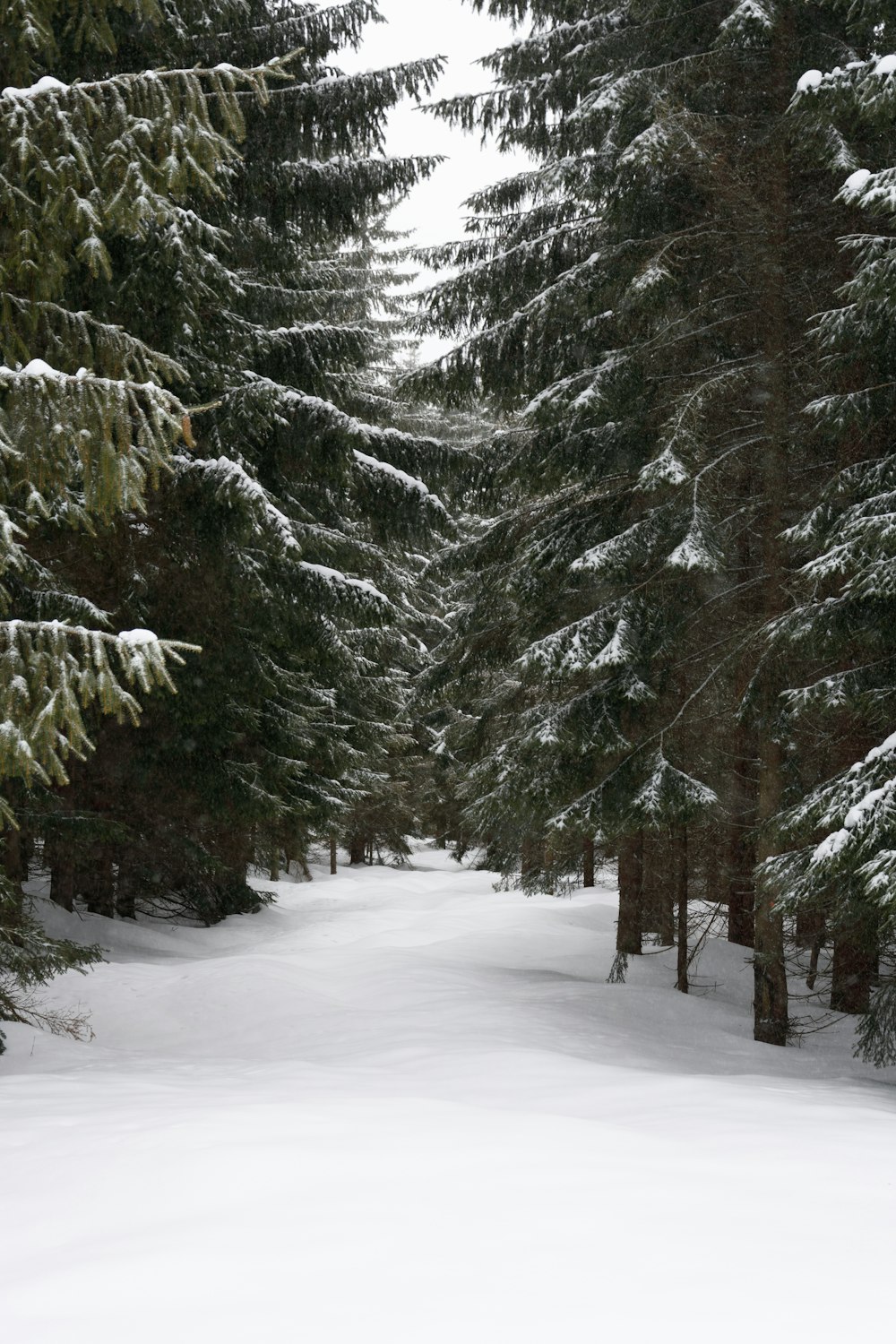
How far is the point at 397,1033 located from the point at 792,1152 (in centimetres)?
422

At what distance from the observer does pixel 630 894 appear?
12.0m

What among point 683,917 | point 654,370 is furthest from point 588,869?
point 654,370

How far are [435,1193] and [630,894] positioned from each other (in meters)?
8.87

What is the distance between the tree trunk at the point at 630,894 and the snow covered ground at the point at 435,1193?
4074 mm

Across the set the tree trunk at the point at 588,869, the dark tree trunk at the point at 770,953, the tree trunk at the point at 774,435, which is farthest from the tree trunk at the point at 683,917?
the tree trunk at the point at 588,869

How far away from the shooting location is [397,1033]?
301 inches

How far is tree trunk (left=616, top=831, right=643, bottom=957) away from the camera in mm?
11836

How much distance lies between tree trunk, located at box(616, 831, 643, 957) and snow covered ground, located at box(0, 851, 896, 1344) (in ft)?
13.4

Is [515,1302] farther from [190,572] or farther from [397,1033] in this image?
[190,572]

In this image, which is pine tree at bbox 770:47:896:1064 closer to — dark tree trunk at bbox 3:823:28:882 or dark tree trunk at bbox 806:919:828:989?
dark tree trunk at bbox 806:919:828:989

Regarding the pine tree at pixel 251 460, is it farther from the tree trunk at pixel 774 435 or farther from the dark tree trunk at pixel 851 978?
the dark tree trunk at pixel 851 978

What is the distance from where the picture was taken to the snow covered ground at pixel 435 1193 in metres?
2.62

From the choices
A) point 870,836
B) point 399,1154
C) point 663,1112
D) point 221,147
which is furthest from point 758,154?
point 399,1154

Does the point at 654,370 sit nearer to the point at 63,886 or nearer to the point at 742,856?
the point at 742,856
